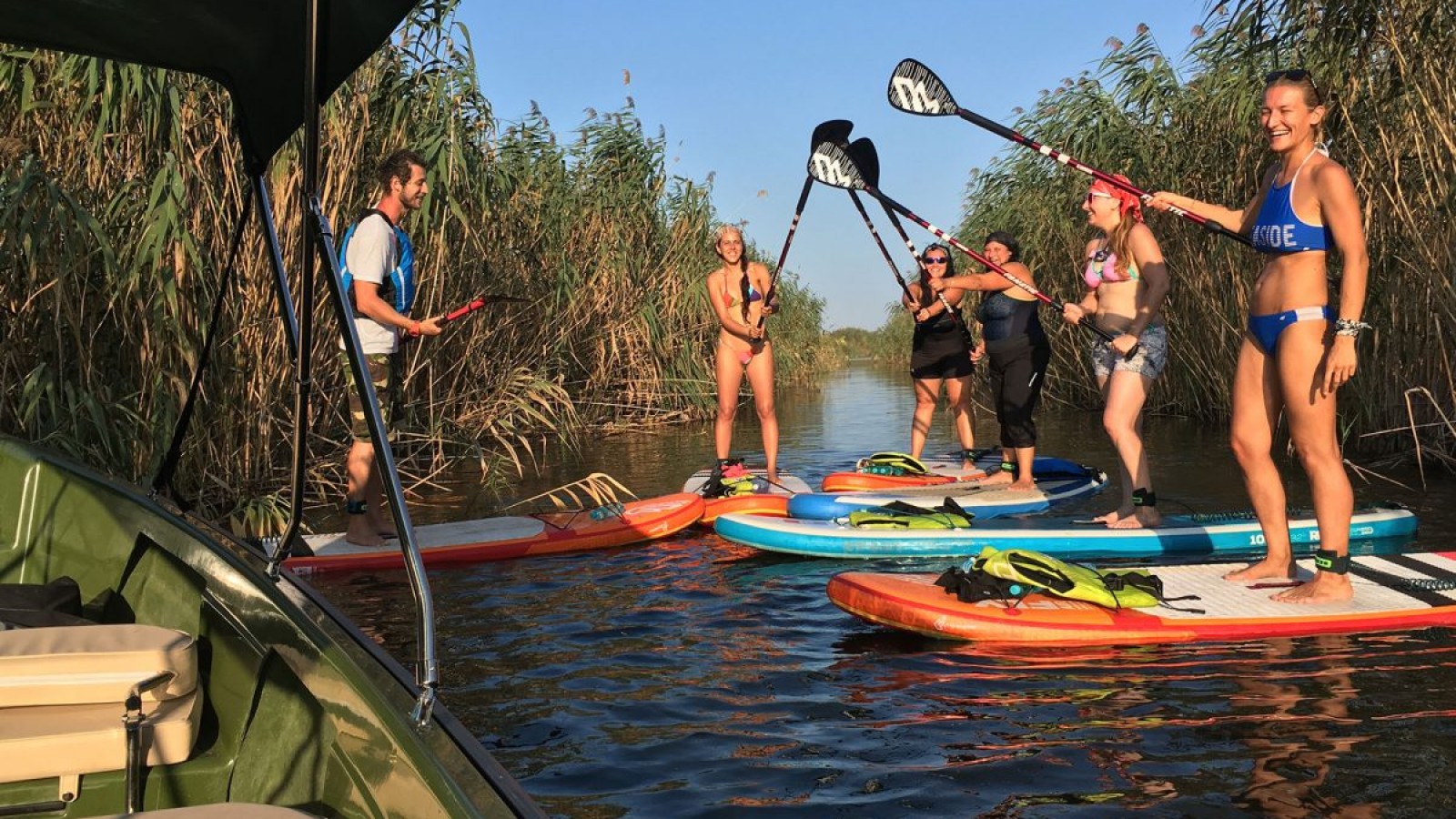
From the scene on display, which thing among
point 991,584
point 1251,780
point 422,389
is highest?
point 422,389

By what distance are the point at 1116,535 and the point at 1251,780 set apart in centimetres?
310

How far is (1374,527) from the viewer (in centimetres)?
623

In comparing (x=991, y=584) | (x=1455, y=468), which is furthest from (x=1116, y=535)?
(x=1455, y=468)

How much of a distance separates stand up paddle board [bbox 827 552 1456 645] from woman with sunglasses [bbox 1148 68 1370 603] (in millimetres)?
137

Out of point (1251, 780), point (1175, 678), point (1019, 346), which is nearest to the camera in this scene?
point (1251, 780)

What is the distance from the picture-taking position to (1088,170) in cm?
588

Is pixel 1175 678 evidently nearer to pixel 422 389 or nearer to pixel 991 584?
pixel 991 584

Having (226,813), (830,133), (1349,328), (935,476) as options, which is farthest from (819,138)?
(226,813)

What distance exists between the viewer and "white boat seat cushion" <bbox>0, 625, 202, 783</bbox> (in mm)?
2301

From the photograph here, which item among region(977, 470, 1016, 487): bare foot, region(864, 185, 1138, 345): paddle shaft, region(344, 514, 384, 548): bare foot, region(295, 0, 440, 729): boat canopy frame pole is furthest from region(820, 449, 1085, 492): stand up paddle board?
region(295, 0, 440, 729): boat canopy frame pole

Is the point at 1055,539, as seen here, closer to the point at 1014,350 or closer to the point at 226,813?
the point at 1014,350

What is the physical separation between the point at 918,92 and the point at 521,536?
3.42 meters

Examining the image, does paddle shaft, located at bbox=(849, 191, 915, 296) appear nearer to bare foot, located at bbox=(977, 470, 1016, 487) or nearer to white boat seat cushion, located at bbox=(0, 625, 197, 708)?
bare foot, located at bbox=(977, 470, 1016, 487)

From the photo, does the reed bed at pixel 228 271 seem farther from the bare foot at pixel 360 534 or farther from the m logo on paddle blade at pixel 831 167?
the m logo on paddle blade at pixel 831 167
